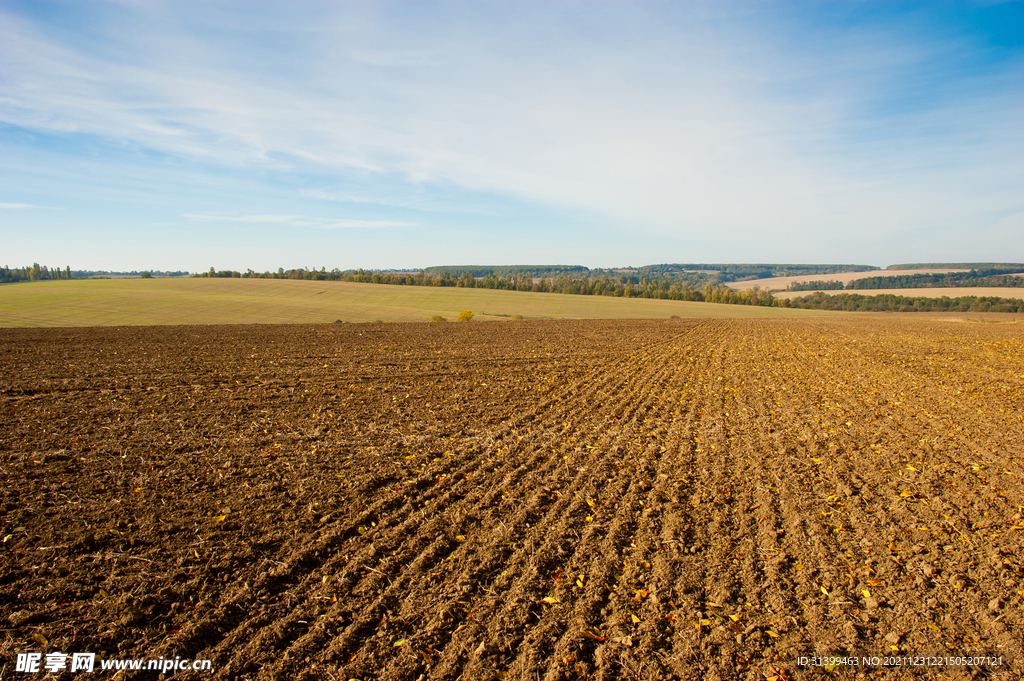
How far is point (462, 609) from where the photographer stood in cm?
485

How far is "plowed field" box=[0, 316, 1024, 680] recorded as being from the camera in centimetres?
444

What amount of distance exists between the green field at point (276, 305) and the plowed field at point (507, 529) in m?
35.2

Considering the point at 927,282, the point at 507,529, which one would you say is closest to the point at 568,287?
the point at 507,529

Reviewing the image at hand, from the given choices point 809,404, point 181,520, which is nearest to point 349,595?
point 181,520

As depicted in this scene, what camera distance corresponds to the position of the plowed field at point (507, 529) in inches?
175

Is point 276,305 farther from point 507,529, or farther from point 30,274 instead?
point 30,274

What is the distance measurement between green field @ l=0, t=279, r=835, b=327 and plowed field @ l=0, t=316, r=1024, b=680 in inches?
1387

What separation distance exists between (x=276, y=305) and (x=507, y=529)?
186 ft

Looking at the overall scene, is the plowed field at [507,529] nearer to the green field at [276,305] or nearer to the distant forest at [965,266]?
the green field at [276,305]

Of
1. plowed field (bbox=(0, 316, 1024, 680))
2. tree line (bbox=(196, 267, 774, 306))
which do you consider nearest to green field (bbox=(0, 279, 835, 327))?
tree line (bbox=(196, 267, 774, 306))

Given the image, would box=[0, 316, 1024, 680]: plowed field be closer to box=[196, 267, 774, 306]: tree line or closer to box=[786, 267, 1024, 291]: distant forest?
box=[196, 267, 774, 306]: tree line

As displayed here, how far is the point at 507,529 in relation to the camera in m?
6.42

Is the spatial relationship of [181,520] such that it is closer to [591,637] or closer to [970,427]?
[591,637]

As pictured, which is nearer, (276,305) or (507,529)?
(507,529)
